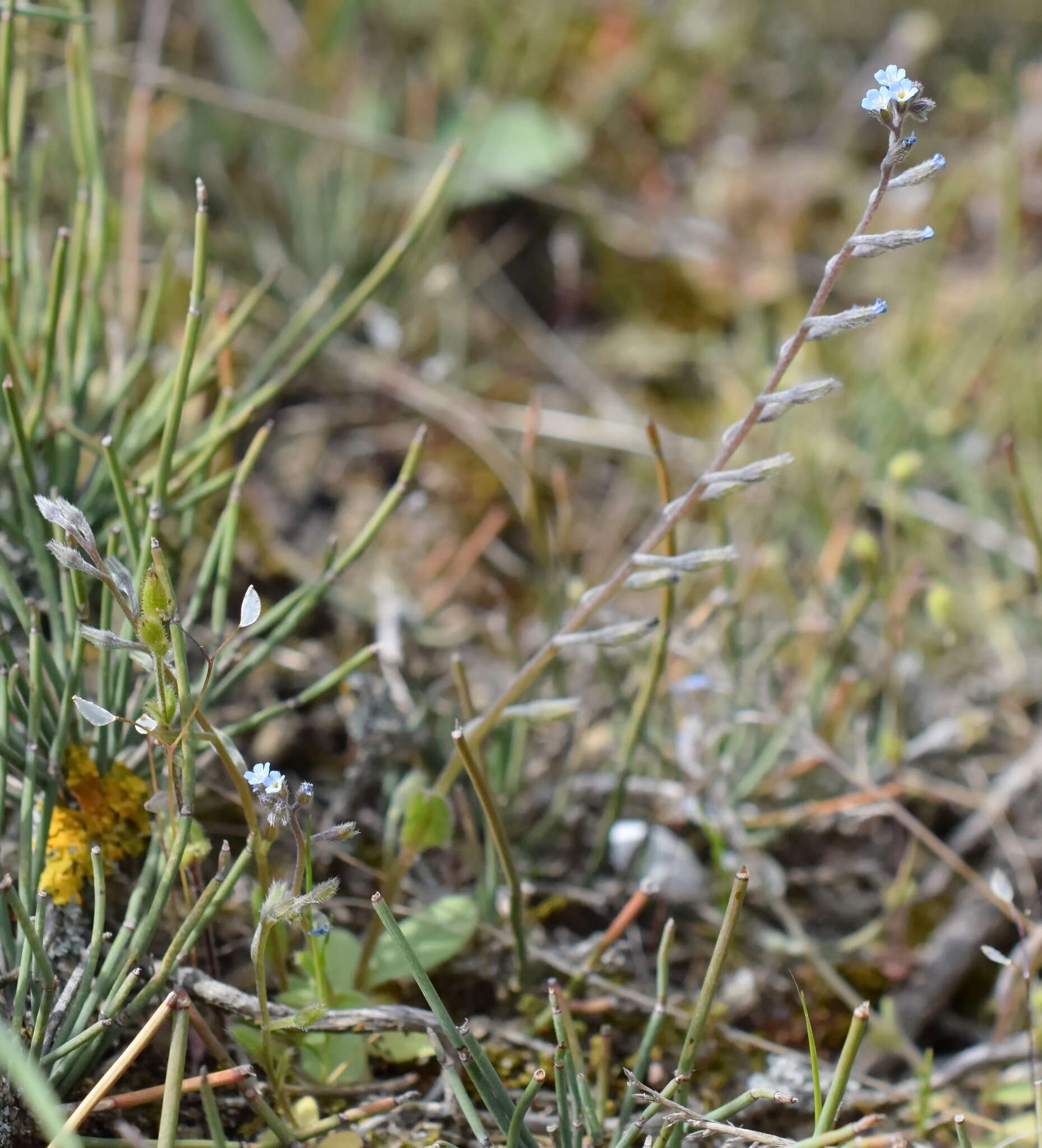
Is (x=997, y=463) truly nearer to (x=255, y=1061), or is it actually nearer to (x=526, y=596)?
(x=526, y=596)

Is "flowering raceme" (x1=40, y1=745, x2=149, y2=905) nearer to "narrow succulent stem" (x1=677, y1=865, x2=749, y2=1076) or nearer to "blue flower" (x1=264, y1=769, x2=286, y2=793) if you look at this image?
"blue flower" (x1=264, y1=769, x2=286, y2=793)

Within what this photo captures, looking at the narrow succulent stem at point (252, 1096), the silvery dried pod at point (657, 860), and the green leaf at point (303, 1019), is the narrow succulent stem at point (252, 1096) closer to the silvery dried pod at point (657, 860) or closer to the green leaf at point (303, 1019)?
the green leaf at point (303, 1019)

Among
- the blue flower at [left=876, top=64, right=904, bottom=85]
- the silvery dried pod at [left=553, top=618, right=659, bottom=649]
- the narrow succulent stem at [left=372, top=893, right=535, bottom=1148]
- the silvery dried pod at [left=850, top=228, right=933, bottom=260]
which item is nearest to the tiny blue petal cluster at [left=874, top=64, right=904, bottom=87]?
the blue flower at [left=876, top=64, right=904, bottom=85]

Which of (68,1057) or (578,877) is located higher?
(68,1057)

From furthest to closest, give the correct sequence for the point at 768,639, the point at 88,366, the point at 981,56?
1. the point at 981,56
2. the point at 768,639
3. the point at 88,366

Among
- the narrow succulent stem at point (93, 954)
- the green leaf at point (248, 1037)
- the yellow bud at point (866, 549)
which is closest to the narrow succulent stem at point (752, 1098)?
the green leaf at point (248, 1037)

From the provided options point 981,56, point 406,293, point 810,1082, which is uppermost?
point 981,56

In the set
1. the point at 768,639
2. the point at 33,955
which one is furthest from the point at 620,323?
the point at 33,955
